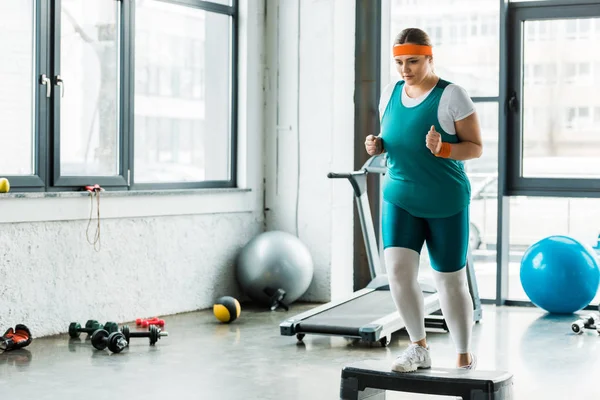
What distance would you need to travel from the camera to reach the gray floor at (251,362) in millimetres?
4406

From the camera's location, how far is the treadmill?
18.1 ft

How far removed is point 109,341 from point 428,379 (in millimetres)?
2162

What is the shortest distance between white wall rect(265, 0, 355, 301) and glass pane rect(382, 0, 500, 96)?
65 cm

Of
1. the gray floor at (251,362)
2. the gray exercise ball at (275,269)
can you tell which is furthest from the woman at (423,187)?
the gray exercise ball at (275,269)

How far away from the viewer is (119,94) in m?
6.50

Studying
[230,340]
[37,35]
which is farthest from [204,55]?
[230,340]

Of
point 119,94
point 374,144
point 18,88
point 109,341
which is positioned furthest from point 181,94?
point 374,144

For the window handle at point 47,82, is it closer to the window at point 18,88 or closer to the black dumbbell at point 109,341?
the window at point 18,88

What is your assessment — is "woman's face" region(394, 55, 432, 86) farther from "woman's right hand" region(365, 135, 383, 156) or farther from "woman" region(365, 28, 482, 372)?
"woman's right hand" region(365, 135, 383, 156)

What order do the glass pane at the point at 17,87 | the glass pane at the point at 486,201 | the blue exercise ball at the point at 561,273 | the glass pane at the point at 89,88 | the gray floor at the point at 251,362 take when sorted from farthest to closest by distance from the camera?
the glass pane at the point at 486,201
the blue exercise ball at the point at 561,273
the glass pane at the point at 89,88
the glass pane at the point at 17,87
the gray floor at the point at 251,362

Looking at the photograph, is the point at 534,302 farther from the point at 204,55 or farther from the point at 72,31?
the point at 72,31

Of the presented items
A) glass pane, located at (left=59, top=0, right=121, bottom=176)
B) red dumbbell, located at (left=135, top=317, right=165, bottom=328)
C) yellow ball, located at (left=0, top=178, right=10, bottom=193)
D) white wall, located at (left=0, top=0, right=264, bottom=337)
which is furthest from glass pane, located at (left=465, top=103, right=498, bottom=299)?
yellow ball, located at (left=0, top=178, right=10, bottom=193)

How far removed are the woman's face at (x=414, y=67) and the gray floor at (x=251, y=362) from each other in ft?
4.66

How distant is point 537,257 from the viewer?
22.0ft
